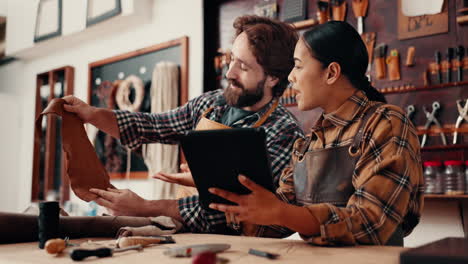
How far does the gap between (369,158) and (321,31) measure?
1.56ft

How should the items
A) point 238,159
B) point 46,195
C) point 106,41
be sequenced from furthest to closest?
point 46,195 < point 106,41 < point 238,159

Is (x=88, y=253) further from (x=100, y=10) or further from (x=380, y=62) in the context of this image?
(x=100, y=10)

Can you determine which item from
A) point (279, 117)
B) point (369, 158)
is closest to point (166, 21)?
point (279, 117)

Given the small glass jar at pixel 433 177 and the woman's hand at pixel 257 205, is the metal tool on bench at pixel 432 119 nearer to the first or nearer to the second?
the small glass jar at pixel 433 177

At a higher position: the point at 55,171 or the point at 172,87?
the point at 172,87

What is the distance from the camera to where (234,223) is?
5.33ft

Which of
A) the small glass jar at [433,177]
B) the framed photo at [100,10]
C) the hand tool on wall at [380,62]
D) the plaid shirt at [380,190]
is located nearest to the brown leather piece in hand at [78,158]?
the plaid shirt at [380,190]

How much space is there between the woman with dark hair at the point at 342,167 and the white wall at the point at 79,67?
9.02 ft

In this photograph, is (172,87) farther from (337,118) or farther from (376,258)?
(376,258)

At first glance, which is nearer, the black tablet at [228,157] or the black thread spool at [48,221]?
the black tablet at [228,157]

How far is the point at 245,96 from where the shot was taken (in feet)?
6.66

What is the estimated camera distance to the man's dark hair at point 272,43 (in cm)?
202

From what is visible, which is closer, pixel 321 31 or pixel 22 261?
pixel 22 261

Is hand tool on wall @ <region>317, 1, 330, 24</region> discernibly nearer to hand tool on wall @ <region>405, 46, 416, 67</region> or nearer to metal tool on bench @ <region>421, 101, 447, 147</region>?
hand tool on wall @ <region>405, 46, 416, 67</region>
